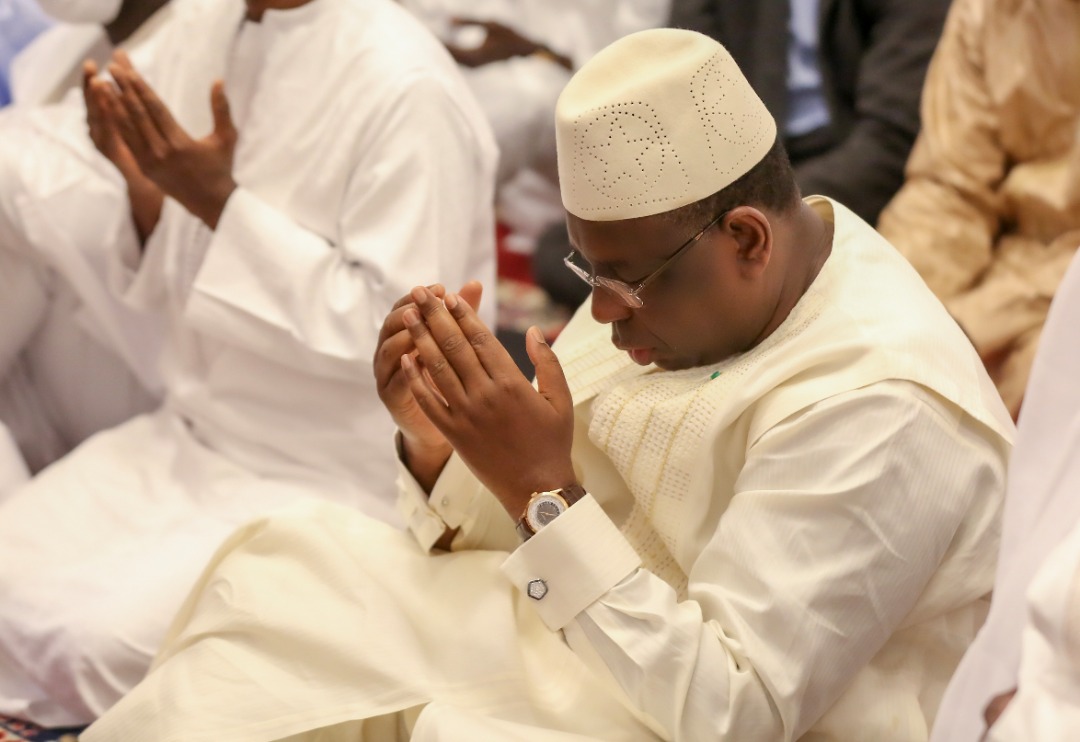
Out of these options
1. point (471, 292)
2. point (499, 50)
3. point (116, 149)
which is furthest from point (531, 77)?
point (471, 292)

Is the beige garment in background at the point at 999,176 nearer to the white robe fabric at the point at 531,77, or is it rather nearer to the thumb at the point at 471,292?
the white robe fabric at the point at 531,77

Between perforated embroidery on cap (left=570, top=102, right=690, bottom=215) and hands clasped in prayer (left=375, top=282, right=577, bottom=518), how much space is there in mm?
192

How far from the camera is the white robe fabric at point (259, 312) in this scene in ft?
6.84

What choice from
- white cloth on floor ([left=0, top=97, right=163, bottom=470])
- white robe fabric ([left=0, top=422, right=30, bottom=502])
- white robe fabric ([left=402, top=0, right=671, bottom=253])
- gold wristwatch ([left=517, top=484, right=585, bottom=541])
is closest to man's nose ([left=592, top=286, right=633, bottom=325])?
gold wristwatch ([left=517, top=484, right=585, bottom=541])

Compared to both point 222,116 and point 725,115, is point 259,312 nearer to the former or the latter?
point 222,116

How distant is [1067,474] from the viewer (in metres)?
1.05

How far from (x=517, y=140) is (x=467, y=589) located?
7.18ft

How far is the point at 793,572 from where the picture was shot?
52.1 inches

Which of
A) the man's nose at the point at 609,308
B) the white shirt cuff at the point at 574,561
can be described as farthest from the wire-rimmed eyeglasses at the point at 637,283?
the white shirt cuff at the point at 574,561

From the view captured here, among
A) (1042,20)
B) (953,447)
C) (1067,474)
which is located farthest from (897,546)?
(1042,20)

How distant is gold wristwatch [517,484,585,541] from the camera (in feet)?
4.50

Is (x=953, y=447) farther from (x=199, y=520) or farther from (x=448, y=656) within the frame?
(x=199, y=520)

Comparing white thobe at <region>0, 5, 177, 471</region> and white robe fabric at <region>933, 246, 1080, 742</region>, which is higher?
white robe fabric at <region>933, 246, 1080, 742</region>

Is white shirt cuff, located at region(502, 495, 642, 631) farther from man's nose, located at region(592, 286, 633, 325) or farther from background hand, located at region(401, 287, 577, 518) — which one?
man's nose, located at region(592, 286, 633, 325)
